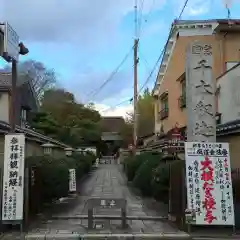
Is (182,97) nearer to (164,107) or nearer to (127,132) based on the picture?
(164,107)

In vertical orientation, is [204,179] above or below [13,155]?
below

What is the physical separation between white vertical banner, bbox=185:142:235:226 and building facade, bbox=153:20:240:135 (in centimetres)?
1212

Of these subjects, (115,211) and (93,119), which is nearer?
(115,211)

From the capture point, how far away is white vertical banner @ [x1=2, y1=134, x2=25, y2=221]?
10805 millimetres

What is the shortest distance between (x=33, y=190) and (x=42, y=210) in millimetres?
1968

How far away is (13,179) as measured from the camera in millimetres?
10938

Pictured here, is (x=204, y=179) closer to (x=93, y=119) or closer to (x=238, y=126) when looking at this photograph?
(x=238, y=126)

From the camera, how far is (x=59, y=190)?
45.6 feet

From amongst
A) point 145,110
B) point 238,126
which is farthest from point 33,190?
point 145,110

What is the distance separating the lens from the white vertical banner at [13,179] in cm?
1080

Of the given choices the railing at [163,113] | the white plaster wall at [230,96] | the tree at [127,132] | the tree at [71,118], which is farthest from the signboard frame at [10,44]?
the tree at [127,132]

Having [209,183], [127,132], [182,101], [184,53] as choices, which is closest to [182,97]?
[182,101]

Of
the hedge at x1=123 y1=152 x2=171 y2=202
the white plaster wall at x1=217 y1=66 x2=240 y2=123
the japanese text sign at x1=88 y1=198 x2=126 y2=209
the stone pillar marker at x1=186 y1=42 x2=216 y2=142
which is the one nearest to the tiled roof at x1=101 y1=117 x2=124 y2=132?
the hedge at x1=123 y1=152 x2=171 y2=202

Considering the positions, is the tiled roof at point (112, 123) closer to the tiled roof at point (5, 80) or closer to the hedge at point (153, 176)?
the tiled roof at point (5, 80)
